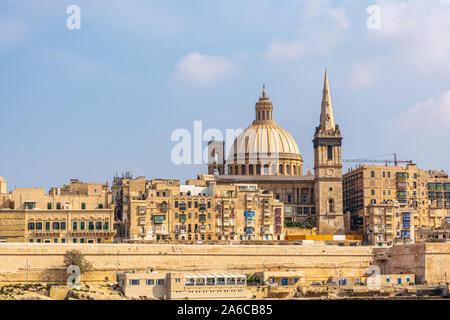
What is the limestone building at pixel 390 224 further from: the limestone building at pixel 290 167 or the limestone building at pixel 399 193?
the limestone building at pixel 290 167

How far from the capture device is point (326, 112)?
409 ft

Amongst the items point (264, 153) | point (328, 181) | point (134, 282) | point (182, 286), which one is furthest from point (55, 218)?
point (264, 153)

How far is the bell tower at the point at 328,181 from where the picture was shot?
398ft

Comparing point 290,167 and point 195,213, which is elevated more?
point 290,167

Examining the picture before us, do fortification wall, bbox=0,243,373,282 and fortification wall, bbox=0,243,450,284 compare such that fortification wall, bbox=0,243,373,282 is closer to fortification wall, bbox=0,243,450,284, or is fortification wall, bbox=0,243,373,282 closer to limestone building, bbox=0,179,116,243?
fortification wall, bbox=0,243,450,284

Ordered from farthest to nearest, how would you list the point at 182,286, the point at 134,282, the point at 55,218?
the point at 55,218 < the point at 134,282 < the point at 182,286

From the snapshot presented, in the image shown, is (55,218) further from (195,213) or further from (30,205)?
(195,213)

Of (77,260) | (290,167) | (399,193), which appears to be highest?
(290,167)

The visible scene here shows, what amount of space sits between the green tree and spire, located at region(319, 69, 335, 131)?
34.1 m

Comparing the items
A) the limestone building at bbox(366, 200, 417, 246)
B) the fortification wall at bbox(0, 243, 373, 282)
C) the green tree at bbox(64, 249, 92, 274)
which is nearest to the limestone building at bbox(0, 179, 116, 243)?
the fortification wall at bbox(0, 243, 373, 282)

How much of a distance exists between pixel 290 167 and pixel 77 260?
42.4 metres

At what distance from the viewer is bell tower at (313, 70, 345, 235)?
398 feet

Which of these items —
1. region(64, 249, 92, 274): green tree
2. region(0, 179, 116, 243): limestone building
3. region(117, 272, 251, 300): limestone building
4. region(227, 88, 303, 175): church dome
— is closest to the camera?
region(117, 272, 251, 300): limestone building
